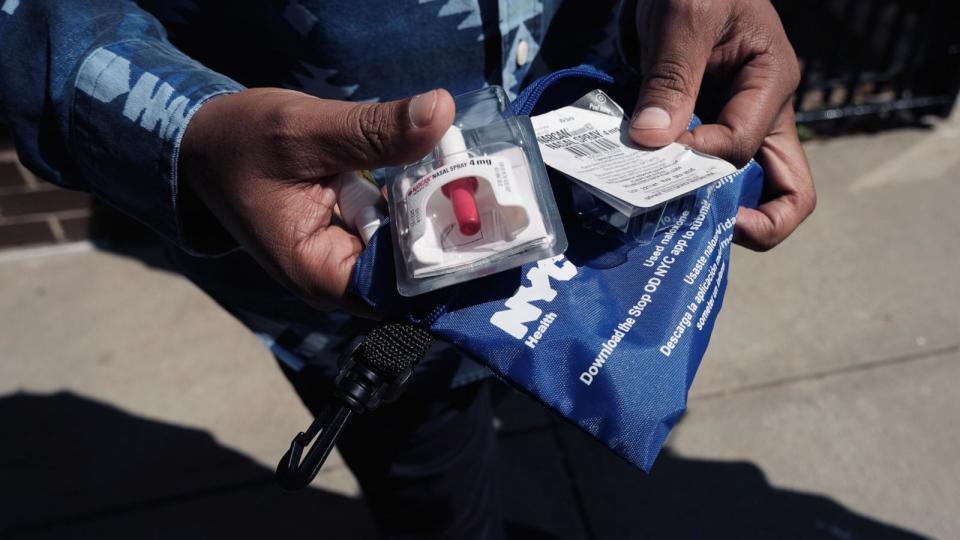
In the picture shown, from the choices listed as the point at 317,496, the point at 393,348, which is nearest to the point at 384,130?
the point at 393,348

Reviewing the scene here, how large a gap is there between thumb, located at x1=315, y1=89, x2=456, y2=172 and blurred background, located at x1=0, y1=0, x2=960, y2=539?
141cm

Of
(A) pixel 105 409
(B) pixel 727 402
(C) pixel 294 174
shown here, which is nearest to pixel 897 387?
(B) pixel 727 402

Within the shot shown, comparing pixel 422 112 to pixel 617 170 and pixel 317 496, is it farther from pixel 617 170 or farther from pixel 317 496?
pixel 317 496

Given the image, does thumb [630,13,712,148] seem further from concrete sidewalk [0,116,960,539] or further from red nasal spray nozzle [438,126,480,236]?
concrete sidewalk [0,116,960,539]

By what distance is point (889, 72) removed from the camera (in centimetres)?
329

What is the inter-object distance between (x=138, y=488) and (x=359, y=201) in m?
1.61

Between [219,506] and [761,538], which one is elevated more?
[219,506]

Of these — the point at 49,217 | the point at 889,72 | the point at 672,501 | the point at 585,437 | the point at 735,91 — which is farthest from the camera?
the point at 889,72

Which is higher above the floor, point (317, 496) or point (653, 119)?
point (653, 119)

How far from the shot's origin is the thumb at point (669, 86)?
911 millimetres

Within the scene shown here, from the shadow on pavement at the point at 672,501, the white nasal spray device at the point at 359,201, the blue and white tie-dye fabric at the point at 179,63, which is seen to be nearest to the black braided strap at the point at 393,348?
the white nasal spray device at the point at 359,201

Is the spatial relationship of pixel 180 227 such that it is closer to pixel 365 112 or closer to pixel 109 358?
pixel 365 112

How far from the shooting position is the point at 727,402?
2.21 meters

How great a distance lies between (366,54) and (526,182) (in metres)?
0.36
